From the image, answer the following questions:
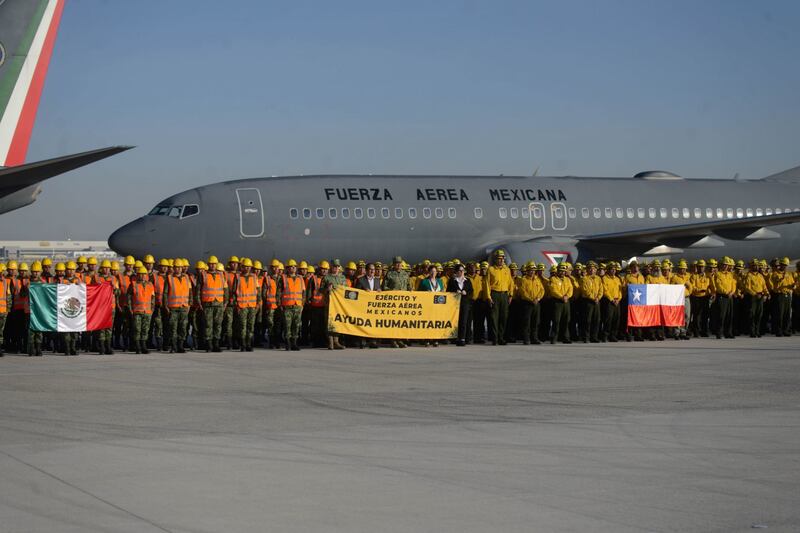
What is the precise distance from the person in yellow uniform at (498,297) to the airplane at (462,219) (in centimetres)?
812

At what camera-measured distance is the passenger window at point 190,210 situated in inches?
1113

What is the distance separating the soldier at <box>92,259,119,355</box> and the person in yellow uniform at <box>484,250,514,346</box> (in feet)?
24.1

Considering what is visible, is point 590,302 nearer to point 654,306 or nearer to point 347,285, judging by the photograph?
point 654,306

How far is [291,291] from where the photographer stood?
20281 mm

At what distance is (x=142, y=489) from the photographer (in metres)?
7.46

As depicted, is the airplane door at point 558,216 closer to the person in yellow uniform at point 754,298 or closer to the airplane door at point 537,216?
the airplane door at point 537,216

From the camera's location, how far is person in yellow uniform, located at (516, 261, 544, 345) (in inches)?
865

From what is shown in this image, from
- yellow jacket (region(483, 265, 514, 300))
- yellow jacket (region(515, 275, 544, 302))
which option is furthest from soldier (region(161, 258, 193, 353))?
yellow jacket (region(515, 275, 544, 302))

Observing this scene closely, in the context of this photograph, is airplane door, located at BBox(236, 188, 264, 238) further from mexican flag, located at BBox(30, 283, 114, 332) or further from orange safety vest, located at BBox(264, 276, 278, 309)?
mexican flag, located at BBox(30, 283, 114, 332)

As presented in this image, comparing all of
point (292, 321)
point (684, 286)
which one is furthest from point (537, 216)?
point (292, 321)

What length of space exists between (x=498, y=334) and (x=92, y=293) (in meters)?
8.04

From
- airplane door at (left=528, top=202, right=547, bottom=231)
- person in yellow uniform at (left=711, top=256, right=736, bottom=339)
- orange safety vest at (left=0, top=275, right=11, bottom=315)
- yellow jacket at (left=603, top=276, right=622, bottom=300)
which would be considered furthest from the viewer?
airplane door at (left=528, top=202, right=547, bottom=231)

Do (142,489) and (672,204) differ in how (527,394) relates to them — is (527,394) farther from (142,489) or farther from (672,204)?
(672,204)

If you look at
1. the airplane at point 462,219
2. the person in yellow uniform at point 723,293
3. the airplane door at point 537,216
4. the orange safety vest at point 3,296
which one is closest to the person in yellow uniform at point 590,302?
the person in yellow uniform at point 723,293
